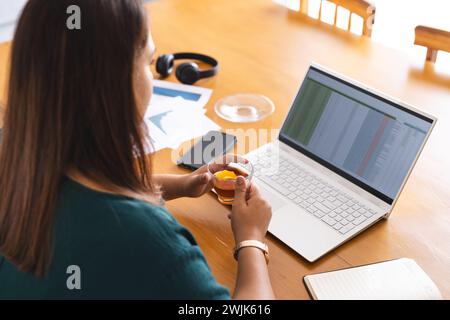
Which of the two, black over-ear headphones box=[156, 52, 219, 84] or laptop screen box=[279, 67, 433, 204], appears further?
black over-ear headphones box=[156, 52, 219, 84]

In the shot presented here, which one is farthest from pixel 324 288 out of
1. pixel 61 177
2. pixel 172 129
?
pixel 172 129

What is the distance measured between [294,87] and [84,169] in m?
0.94

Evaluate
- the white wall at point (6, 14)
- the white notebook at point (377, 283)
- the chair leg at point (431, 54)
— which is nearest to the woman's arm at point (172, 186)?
the white notebook at point (377, 283)

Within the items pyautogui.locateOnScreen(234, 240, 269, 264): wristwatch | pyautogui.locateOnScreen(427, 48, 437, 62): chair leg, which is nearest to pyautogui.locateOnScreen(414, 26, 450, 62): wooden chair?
pyautogui.locateOnScreen(427, 48, 437, 62): chair leg

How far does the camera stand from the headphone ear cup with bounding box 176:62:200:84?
1608 mm

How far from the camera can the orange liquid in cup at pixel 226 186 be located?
1134 mm

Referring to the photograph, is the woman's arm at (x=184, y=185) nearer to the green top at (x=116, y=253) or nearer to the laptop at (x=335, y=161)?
the laptop at (x=335, y=161)

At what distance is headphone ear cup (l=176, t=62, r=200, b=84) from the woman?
812mm

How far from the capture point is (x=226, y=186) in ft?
3.73

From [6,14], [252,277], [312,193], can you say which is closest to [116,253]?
[252,277]

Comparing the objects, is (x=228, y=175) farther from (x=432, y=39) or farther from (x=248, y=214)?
(x=432, y=39)

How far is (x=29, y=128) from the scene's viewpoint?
76 centimetres

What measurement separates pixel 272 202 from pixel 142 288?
1.53 ft

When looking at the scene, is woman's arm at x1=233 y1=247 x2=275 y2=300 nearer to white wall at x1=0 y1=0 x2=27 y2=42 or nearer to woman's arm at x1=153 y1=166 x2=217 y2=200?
woman's arm at x1=153 y1=166 x2=217 y2=200
